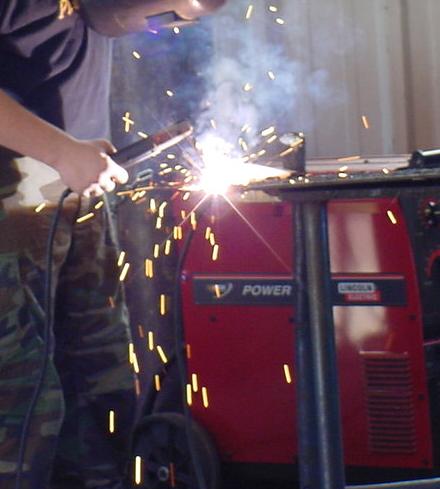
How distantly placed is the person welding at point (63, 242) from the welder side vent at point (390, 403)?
75 centimetres

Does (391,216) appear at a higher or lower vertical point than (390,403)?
higher

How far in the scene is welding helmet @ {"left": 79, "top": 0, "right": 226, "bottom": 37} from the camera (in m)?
2.34

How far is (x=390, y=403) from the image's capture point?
3031mm

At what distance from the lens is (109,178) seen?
2.23m

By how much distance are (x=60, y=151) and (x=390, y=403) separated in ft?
4.24

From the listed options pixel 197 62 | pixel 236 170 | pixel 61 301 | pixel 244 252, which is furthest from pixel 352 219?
pixel 197 62

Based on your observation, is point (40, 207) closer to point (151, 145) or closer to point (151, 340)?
point (151, 145)

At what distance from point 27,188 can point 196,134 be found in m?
1.79

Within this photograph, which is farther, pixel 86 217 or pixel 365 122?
pixel 365 122

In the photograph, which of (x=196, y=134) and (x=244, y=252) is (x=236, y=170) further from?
(x=196, y=134)

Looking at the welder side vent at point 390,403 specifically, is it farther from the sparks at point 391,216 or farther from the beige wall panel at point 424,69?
the beige wall panel at point 424,69

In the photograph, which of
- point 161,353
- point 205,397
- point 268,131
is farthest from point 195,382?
point 268,131

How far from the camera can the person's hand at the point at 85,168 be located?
2.22m

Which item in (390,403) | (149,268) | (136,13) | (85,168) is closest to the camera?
(85,168)
